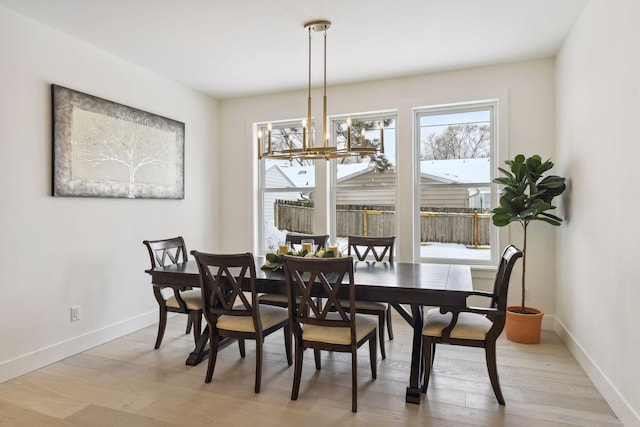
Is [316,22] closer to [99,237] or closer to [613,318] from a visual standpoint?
[99,237]

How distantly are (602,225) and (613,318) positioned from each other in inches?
23.0

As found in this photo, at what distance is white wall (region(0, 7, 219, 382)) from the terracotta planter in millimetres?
3225

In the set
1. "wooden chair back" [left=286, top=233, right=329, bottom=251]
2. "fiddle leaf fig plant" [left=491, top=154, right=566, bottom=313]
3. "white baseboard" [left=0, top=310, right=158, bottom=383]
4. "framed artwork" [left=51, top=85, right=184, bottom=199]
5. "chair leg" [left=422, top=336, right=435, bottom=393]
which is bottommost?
"white baseboard" [left=0, top=310, right=158, bottom=383]

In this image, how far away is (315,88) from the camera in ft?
15.2

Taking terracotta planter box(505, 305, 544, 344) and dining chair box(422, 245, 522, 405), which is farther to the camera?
terracotta planter box(505, 305, 544, 344)

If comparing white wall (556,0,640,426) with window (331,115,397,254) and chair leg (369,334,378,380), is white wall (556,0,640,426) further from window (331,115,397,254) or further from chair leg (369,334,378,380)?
window (331,115,397,254)

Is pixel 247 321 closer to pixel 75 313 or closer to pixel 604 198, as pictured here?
pixel 75 313

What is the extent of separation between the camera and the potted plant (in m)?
3.29

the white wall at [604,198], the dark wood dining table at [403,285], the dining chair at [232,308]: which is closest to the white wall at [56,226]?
the dark wood dining table at [403,285]

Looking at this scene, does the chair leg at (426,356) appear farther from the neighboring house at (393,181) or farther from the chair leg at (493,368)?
the neighboring house at (393,181)

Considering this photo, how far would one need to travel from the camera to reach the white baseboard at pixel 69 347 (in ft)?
9.23

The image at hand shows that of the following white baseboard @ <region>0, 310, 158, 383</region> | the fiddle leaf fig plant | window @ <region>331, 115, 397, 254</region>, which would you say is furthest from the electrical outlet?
the fiddle leaf fig plant

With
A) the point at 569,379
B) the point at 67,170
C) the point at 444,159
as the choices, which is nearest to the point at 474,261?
the point at 444,159

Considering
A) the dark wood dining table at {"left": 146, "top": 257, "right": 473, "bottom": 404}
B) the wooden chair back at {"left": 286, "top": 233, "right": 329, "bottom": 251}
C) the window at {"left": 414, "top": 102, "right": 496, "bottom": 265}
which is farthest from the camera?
the window at {"left": 414, "top": 102, "right": 496, "bottom": 265}
